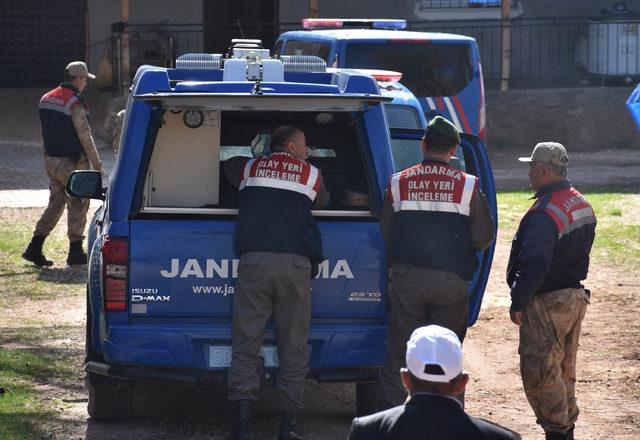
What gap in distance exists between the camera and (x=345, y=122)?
6.98m

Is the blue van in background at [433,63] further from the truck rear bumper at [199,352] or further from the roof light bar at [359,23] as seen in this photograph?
the truck rear bumper at [199,352]

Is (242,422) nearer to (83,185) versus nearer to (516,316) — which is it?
(516,316)

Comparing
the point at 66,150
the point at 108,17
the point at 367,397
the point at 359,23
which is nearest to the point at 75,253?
the point at 66,150

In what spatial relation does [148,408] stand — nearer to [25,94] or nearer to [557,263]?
[557,263]

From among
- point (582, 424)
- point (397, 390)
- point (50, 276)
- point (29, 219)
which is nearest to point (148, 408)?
point (397, 390)

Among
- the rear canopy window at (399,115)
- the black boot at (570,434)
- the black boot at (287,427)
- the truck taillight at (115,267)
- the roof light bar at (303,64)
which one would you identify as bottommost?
the black boot at (570,434)

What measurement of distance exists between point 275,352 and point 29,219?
331 inches

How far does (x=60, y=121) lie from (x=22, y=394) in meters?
4.64

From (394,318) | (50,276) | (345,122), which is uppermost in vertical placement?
(345,122)

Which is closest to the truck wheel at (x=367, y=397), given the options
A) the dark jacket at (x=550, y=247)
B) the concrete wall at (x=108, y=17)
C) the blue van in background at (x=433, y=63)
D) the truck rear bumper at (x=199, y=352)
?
the truck rear bumper at (x=199, y=352)

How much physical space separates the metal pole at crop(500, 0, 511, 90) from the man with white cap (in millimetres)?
17200

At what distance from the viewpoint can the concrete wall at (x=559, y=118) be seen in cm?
2053

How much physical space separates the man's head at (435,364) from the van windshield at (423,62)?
975 centimetres

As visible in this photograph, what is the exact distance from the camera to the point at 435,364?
362 centimetres
